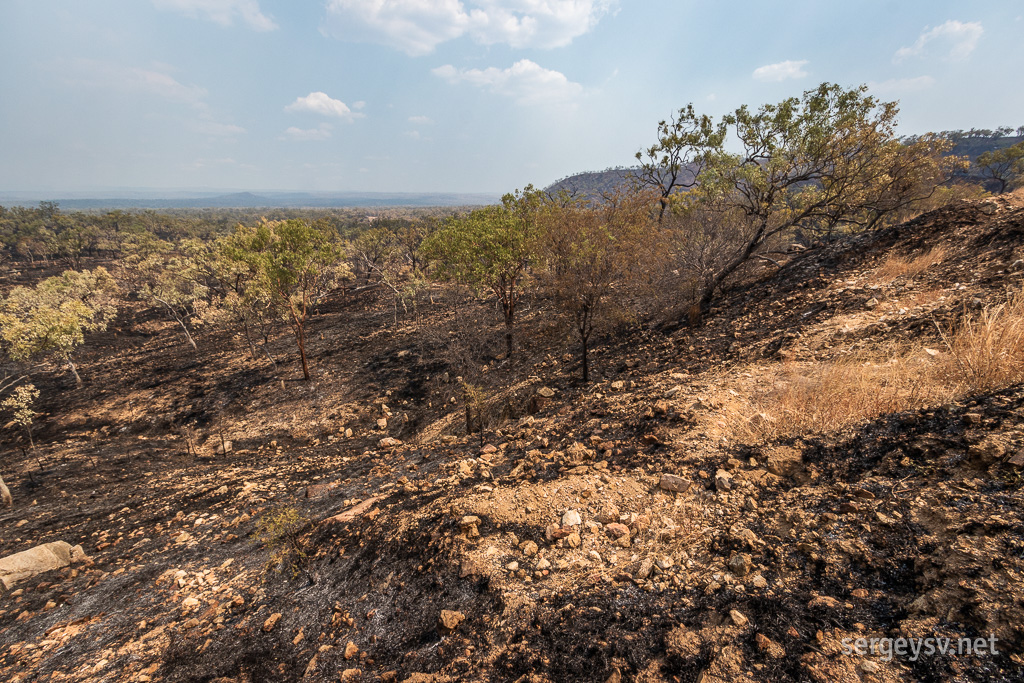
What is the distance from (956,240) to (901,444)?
11.7 m

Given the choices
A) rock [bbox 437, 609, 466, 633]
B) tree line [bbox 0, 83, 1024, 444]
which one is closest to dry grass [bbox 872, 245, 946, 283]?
tree line [bbox 0, 83, 1024, 444]

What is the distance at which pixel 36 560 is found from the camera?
24.7ft

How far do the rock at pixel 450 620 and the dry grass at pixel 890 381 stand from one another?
18.6 ft

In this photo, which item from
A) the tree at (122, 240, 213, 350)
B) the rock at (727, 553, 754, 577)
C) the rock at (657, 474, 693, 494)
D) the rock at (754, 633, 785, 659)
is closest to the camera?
the rock at (754, 633, 785, 659)

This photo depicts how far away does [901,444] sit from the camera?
4930 mm

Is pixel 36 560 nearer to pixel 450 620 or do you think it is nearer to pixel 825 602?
pixel 450 620

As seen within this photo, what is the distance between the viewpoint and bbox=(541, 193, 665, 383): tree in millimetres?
11984

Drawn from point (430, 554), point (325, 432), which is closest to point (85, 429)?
point (325, 432)

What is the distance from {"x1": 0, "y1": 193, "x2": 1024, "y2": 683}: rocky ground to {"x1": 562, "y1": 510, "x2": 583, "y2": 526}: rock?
2 cm

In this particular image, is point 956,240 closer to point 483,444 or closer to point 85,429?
point 483,444

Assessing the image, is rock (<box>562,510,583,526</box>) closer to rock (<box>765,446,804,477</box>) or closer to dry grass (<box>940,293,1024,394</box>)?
rock (<box>765,446,804,477</box>)

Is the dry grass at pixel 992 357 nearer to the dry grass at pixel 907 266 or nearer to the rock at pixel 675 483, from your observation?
the rock at pixel 675 483

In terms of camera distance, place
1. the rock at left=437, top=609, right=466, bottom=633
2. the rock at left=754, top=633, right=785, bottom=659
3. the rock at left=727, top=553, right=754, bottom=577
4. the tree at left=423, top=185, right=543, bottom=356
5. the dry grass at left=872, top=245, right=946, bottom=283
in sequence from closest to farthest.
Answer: the rock at left=754, top=633, right=785, bottom=659 → the rock at left=727, top=553, right=754, bottom=577 → the rock at left=437, top=609, right=466, bottom=633 → the dry grass at left=872, top=245, right=946, bottom=283 → the tree at left=423, top=185, right=543, bottom=356

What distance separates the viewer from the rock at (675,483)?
571 cm
